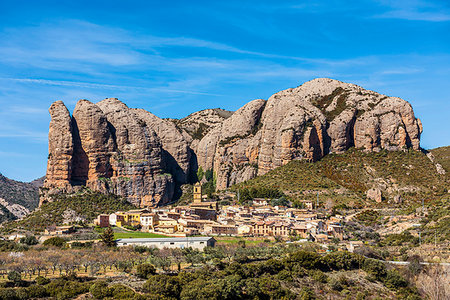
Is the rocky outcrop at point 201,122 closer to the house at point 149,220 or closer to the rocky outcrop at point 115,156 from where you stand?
the rocky outcrop at point 115,156

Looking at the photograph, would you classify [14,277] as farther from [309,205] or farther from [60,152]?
[60,152]

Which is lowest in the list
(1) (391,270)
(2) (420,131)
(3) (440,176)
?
(1) (391,270)

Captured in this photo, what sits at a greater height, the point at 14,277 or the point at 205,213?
the point at 205,213

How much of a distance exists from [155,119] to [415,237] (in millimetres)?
88029

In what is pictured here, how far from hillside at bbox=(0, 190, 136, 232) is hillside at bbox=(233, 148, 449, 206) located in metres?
27.6

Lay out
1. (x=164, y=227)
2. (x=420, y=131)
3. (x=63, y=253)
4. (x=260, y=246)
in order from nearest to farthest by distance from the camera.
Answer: (x=63, y=253) < (x=260, y=246) < (x=164, y=227) < (x=420, y=131)

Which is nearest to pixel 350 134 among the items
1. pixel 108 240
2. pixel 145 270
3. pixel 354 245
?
pixel 354 245

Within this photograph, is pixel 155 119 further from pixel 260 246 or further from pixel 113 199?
pixel 260 246

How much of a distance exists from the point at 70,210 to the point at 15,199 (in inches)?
2565

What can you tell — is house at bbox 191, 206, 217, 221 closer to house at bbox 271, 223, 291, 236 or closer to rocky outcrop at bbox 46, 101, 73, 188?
house at bbox 271, 223, 291, 236

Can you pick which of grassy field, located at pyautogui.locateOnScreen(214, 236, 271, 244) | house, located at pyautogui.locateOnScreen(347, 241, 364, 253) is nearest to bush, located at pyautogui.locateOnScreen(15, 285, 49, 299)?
grassy field, located at pyautogui.locateOnScreen(214, 236, 271, 244)

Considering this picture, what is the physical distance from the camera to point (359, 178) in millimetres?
128250

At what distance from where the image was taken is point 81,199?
12756 centimetres

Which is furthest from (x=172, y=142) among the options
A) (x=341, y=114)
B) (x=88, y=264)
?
(x=88, y=264)
